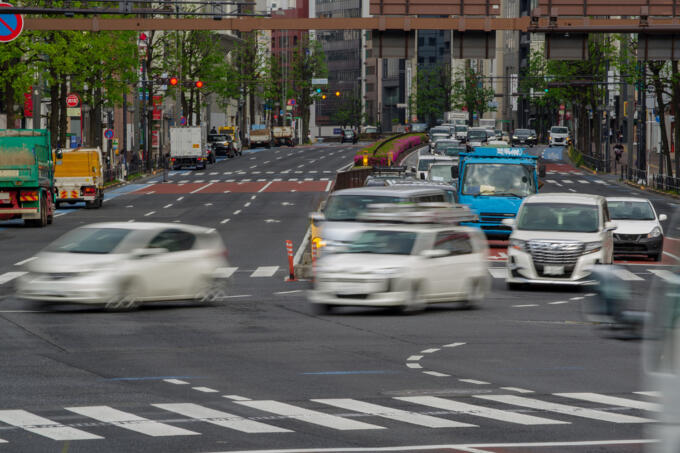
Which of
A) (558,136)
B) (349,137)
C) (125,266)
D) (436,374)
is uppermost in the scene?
(558,136)

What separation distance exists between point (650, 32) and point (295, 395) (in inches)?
1174

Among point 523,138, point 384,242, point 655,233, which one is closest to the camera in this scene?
point 384,242

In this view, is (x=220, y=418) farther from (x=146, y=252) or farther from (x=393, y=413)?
(x=146, y=252)

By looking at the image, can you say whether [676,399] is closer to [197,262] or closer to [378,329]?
[378,329]

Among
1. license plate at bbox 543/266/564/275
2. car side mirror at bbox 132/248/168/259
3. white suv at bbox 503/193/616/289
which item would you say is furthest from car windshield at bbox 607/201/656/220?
car side mirror at bbox 132/248/168/259

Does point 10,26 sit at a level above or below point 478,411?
above

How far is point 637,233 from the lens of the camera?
36.1 m

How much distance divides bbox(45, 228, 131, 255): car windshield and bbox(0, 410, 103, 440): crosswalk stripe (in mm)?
10017

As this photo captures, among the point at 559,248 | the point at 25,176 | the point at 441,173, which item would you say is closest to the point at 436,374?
the point at 559,248

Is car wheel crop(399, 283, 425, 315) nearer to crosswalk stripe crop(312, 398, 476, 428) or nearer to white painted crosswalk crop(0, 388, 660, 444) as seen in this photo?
white painted crosswalk crop(0, 388, 660, 444)

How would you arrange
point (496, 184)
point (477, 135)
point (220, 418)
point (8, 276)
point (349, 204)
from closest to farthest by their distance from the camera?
point (220, 418), point (349, 204), point (8, 276), point (496, 184), point (477, 135)

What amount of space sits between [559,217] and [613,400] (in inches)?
620

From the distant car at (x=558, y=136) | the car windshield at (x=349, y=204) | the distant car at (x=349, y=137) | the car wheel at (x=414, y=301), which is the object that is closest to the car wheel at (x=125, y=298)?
the car wheel at (x=414, y=301)

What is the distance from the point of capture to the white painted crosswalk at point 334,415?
11727mm
